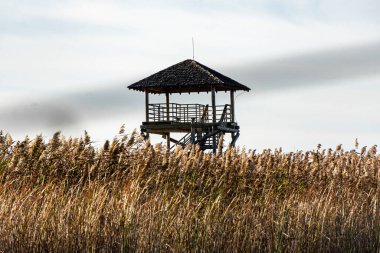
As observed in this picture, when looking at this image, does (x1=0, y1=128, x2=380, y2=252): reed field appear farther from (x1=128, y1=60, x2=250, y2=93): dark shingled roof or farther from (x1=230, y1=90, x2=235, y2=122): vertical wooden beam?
(x1=230, y1=90, x2=235, y2=122): vertical wooden beam

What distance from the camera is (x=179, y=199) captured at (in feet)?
32.8

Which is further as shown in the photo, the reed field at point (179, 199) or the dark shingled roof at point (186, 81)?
the dark shingled roof at point (186, 81)

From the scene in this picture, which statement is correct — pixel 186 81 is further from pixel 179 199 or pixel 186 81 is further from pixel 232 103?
pixel 179 199

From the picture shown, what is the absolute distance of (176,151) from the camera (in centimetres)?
1176

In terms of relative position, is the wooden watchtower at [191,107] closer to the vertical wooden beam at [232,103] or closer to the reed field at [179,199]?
the vertical wooden beam at [232,103]

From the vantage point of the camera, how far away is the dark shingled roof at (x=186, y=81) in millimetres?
30297

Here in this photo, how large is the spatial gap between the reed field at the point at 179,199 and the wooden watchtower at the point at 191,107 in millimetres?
17201

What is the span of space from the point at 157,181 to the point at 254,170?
2.10 m

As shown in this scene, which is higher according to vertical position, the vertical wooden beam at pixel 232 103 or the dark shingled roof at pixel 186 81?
Answer: the dark shingled roof at pixel 186 81

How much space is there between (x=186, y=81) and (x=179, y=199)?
20612mm

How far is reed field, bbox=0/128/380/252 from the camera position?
334 inches

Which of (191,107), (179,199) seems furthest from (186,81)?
(179,199)

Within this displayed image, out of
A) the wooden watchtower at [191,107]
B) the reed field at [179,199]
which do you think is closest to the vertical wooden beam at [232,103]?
the wooden watchtower at [191,107]

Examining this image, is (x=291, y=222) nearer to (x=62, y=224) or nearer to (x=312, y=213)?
(x=312, y=213)
